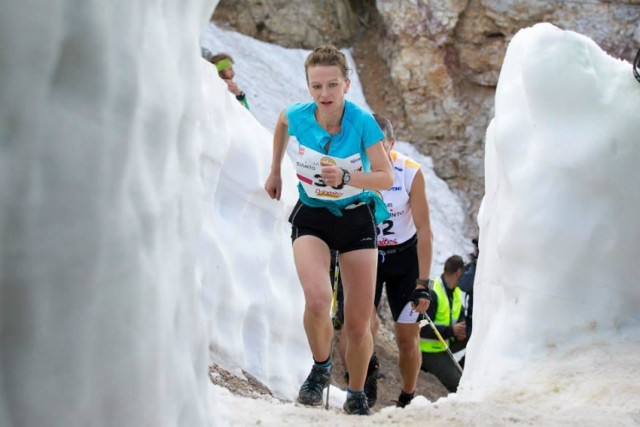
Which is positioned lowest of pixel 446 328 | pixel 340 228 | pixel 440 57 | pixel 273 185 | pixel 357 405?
pixel 446 328

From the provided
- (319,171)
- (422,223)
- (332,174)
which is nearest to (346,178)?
(332,174)

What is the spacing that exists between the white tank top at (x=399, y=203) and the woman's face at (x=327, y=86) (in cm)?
131

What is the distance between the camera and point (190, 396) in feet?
10.3

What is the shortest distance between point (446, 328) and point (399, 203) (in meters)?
3.18

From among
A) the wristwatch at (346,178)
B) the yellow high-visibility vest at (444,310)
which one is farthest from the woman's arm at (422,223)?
the yellow high-visibility vest at (444,310)

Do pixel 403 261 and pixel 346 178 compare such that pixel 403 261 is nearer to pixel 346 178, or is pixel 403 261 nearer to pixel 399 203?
pixel 399 203

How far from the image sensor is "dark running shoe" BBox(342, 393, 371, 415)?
4797 mm

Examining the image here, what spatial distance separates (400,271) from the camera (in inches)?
244

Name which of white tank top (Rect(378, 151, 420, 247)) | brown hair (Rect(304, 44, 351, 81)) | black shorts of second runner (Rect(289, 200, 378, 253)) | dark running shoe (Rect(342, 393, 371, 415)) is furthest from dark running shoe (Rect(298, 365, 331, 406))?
white tank top (Rect(378, 151, 420, 247))

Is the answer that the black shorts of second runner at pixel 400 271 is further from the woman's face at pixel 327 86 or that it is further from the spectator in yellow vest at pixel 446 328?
the spectator in yellow vest at pixel 446 328

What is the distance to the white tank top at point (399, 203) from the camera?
238 inches

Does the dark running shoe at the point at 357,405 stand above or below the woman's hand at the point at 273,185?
below

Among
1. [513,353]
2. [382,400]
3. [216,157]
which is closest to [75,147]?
[513,353]

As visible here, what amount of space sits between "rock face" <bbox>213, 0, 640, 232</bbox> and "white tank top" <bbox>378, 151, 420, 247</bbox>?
10213 mm
